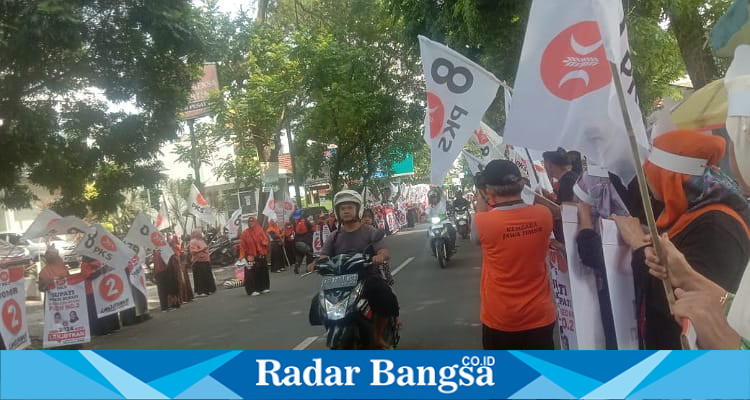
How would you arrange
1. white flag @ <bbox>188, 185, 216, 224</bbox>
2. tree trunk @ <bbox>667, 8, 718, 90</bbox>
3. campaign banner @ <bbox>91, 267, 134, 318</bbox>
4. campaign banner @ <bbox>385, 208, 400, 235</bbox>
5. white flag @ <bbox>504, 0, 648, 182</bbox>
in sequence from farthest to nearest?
campaign banner @ <bbox>385, 208, 400, 235</bbox>
white flag @ <bbox>188, 185, 216, 224</bbox>
campaign banner @ <bbox>91, 267, 134, 318</bbox>
tree trunk @ <bbox>667, 8, 718, 90</bbox>
white flag @ <bbox>504, 0, 648, 182</bbox>

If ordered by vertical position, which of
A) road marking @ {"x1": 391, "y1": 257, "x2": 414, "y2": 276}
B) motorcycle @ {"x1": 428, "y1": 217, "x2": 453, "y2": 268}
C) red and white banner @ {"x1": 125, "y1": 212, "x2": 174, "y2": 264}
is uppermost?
red and white banner @ {"x1": 125, "y1": 212, "x2": 174, "y2": 264}

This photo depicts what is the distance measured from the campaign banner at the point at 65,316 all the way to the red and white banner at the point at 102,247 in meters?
0.63

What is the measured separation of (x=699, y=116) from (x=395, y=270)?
35.7ft

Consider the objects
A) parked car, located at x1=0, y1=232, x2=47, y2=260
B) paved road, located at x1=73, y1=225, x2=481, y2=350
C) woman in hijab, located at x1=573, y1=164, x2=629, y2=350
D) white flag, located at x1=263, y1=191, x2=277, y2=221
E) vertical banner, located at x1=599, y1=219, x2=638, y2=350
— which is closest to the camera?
vertical banner, located at x1=599, y1=219, x2=638, y2=350

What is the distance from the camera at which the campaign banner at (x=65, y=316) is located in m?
8.65

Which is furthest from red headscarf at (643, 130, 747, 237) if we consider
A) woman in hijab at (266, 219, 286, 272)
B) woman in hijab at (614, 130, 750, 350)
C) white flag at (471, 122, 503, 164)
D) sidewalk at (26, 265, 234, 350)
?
woman in hijab at (266, 219, 286, 272)

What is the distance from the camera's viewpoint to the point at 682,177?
267cm

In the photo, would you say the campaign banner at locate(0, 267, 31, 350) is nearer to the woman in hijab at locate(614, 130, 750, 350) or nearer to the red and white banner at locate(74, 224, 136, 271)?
the red and white banner at locate(74, 224, 136, 271)

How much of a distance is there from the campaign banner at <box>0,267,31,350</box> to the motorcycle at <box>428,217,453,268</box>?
8.35m

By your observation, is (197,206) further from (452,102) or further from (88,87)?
(452,102)

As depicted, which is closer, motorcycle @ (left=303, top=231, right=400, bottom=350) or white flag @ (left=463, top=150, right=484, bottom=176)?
motorcycle @ (left=303, top=231, right=400, bottom=350)

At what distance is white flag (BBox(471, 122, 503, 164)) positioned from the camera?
24.3 feet

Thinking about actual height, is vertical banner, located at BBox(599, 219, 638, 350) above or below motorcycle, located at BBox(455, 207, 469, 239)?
above

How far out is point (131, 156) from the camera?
358 inches
